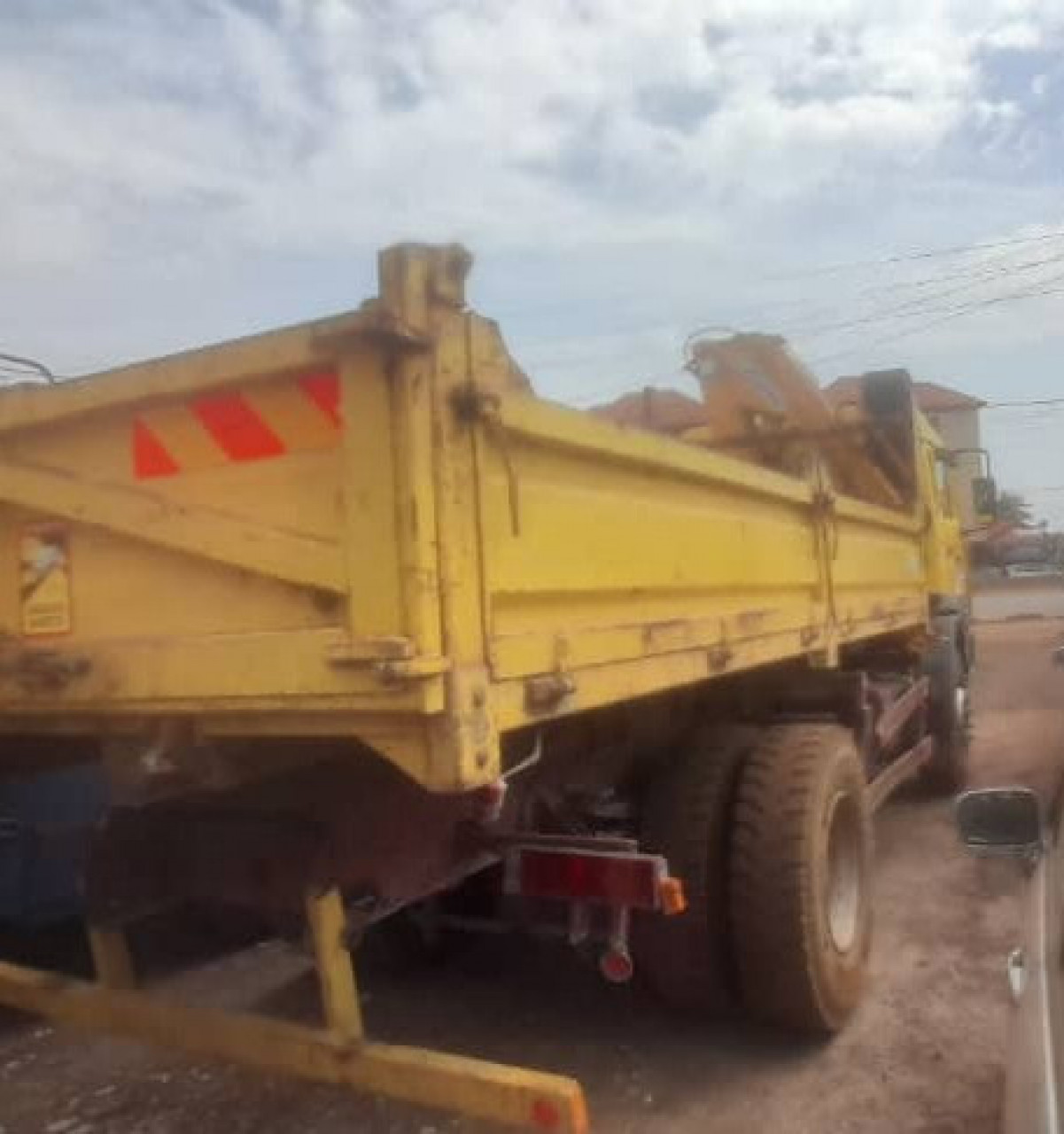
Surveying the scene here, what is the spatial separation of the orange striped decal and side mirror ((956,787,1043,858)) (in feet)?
6.08

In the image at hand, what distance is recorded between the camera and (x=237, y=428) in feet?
8.55

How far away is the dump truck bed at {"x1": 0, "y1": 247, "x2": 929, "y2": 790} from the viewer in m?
2.35

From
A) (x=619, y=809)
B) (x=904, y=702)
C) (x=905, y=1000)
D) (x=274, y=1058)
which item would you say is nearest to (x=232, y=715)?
(x=274, y=1058)

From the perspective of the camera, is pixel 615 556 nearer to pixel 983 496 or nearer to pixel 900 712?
pixel 900 712

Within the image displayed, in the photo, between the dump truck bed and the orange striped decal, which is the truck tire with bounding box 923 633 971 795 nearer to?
the dump truck bed

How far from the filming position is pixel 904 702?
267 inches

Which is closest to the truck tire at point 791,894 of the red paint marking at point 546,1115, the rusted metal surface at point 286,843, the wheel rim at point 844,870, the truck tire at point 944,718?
the wheel rim at point 844,870

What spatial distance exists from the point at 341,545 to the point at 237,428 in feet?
1.35

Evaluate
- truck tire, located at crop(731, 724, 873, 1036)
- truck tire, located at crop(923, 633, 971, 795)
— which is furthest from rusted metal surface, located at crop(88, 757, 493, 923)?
truck tire, located at crop(923, 633, 971, 795)

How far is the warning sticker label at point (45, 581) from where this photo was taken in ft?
9.46

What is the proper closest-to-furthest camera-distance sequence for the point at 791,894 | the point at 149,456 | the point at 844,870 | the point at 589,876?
the point at 149,456, the point at 589,876, the point at 791,894, the point at 844,870

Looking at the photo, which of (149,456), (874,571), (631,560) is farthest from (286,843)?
(874,571)

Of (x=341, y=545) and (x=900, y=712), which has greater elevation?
(x=341, y=545)

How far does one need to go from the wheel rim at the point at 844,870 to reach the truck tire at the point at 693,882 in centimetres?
46
